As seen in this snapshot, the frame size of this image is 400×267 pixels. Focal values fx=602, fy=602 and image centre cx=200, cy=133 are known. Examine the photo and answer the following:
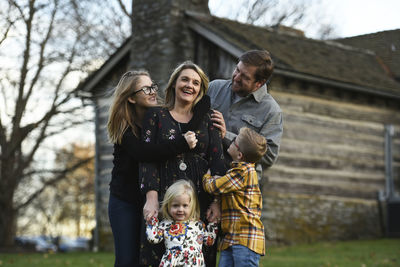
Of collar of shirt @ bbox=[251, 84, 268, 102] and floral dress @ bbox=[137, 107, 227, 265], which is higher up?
collar of shirt @ bbox=[251, 84, 268, 102]

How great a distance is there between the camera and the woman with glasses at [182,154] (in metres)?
4.14

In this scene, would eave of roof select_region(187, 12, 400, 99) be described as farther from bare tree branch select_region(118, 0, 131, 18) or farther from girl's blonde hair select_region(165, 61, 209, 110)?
girl's blonde hair select_region(165, 61, 209, 110)

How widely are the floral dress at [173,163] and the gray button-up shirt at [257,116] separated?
1.25ft

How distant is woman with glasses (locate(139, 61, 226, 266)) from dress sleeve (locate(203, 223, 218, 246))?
0.17 ft

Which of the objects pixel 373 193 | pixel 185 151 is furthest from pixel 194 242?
pixel 373 193

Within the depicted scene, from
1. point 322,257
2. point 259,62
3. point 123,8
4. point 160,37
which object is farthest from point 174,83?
point 123,8

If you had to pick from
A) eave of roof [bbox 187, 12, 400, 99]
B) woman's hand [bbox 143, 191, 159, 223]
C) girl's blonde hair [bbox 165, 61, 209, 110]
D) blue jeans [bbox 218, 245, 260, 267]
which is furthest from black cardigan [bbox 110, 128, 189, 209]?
eave of roof [bbox 187, 12, 400, 99]

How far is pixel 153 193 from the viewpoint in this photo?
4.09 m

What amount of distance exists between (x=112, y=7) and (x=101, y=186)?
697cm

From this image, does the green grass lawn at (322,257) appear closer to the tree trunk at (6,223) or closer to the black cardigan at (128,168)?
the black cardigan at (128,168)

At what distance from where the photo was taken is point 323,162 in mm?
15172

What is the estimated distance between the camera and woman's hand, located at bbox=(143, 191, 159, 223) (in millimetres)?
4047

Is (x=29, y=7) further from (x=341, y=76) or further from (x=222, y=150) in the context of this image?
(x=222, y=150)

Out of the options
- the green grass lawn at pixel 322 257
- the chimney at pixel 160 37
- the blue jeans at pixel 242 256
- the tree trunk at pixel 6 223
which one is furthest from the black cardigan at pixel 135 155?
the tree trunk at pixel 6 223
